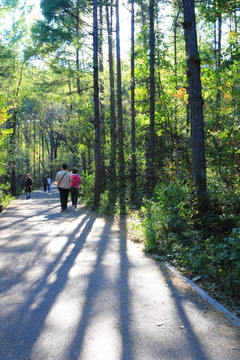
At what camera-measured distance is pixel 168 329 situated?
362 centimetres

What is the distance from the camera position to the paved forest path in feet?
10.5

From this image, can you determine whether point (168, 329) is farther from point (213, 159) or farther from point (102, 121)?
point (102, 121)

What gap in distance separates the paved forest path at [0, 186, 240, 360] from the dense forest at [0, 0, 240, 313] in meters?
0.77

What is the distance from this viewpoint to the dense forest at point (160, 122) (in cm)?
742

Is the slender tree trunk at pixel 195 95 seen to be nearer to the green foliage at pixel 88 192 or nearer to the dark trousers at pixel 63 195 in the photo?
the dark trousers at pixel 63 195

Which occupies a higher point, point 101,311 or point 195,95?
point 195,95

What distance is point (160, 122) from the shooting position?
1958cm

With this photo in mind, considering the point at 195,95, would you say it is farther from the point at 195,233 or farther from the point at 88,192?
the point at 88,192

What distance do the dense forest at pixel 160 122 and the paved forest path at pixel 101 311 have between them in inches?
30.4

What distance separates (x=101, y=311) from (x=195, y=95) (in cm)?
609

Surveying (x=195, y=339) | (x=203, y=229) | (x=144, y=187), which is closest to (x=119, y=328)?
(x=195, y=339)

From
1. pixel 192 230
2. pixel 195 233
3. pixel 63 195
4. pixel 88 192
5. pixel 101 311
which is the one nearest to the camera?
pixel 101 311

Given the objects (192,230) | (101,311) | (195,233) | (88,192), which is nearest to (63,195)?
(88,192)

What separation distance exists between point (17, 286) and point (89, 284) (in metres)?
1.16
